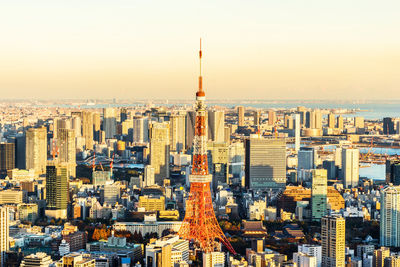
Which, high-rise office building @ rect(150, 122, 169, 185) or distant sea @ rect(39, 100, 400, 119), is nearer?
high-rise office building @ rect(150, 122, 169, 185)

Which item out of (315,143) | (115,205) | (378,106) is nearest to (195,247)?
(115,205)

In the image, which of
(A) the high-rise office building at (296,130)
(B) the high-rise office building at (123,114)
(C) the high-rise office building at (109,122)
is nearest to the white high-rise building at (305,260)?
(A) the high-rise office building at (296,130)

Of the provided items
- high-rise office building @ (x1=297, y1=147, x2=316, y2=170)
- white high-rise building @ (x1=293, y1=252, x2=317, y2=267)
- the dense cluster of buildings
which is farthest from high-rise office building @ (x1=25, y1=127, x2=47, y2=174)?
white high-rise building @ (x1=293, y1=252, x2=317, y2=267)

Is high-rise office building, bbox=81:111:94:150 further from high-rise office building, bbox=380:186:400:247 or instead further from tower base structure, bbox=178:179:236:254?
high-rise office building, bbox=380:186:400:247

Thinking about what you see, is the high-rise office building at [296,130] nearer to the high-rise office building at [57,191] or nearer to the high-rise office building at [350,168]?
the high-rise office building at [350,168]

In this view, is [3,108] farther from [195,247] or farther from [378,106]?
[195,247]
